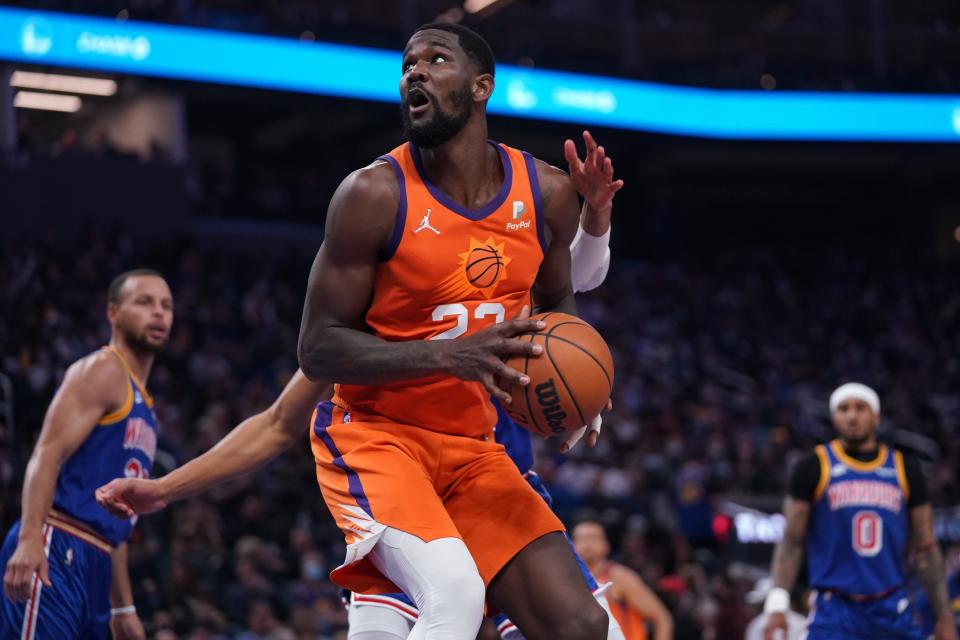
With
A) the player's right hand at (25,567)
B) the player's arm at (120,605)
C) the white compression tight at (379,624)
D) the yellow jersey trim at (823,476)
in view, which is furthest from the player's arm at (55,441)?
the yellow jersey trim at (823,476)

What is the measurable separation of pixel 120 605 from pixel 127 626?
3.7 inches

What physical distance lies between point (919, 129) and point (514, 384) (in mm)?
24031

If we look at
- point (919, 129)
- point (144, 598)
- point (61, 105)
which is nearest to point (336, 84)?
point (61, 105)

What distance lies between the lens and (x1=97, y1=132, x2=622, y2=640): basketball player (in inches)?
172

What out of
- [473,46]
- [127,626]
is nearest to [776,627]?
[127,626]

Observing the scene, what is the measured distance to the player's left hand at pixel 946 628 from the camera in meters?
6.78

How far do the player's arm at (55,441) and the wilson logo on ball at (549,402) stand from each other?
2431mm

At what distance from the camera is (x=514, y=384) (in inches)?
145

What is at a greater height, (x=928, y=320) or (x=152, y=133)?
(x=152, y=133)

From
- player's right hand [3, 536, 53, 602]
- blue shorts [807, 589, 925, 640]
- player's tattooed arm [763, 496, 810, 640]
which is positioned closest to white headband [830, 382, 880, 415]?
player's tattooed arm [763, 496, 810, 640]

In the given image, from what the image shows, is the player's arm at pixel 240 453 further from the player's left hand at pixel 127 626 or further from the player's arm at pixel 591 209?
the player's left hand at pixel 127 626

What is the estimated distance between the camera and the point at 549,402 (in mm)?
3697

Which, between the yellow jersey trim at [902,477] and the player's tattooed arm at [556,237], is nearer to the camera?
the player's tattooed arm at [556,237]

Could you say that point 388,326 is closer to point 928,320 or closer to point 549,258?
point 549,258
